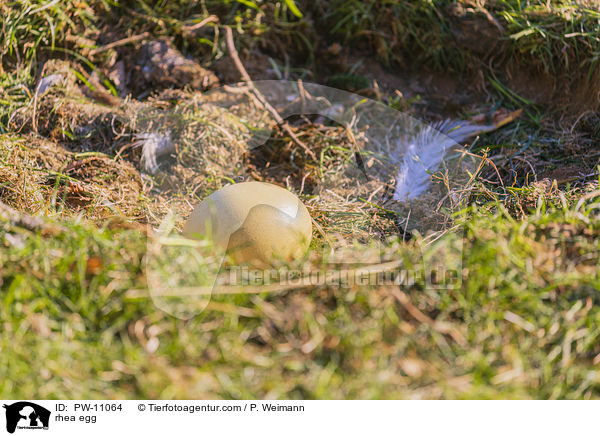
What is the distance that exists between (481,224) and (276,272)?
94 centimetres

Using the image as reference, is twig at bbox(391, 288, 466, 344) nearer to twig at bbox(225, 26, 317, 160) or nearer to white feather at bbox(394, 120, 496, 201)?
white feather at bbox(394, 120, 496, 201)

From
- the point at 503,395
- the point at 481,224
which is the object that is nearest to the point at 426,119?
the point at 481,224

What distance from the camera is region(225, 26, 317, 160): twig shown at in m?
3.59

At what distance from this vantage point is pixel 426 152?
358 cm

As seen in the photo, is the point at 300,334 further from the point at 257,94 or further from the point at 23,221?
the point at 257,94

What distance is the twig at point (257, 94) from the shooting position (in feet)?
11.8

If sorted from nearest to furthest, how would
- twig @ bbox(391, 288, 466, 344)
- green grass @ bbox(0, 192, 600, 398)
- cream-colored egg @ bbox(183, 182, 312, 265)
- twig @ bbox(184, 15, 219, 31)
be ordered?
green grass @ bbox(0, 192, 600, 398)
twig @ bbox(391, 288, 466, 344)
cream-colored egg @ bbox(183, 182, 312, 265)
twig @ bbox(184, 15, 219, 31)

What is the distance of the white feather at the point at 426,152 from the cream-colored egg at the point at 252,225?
1100mm
